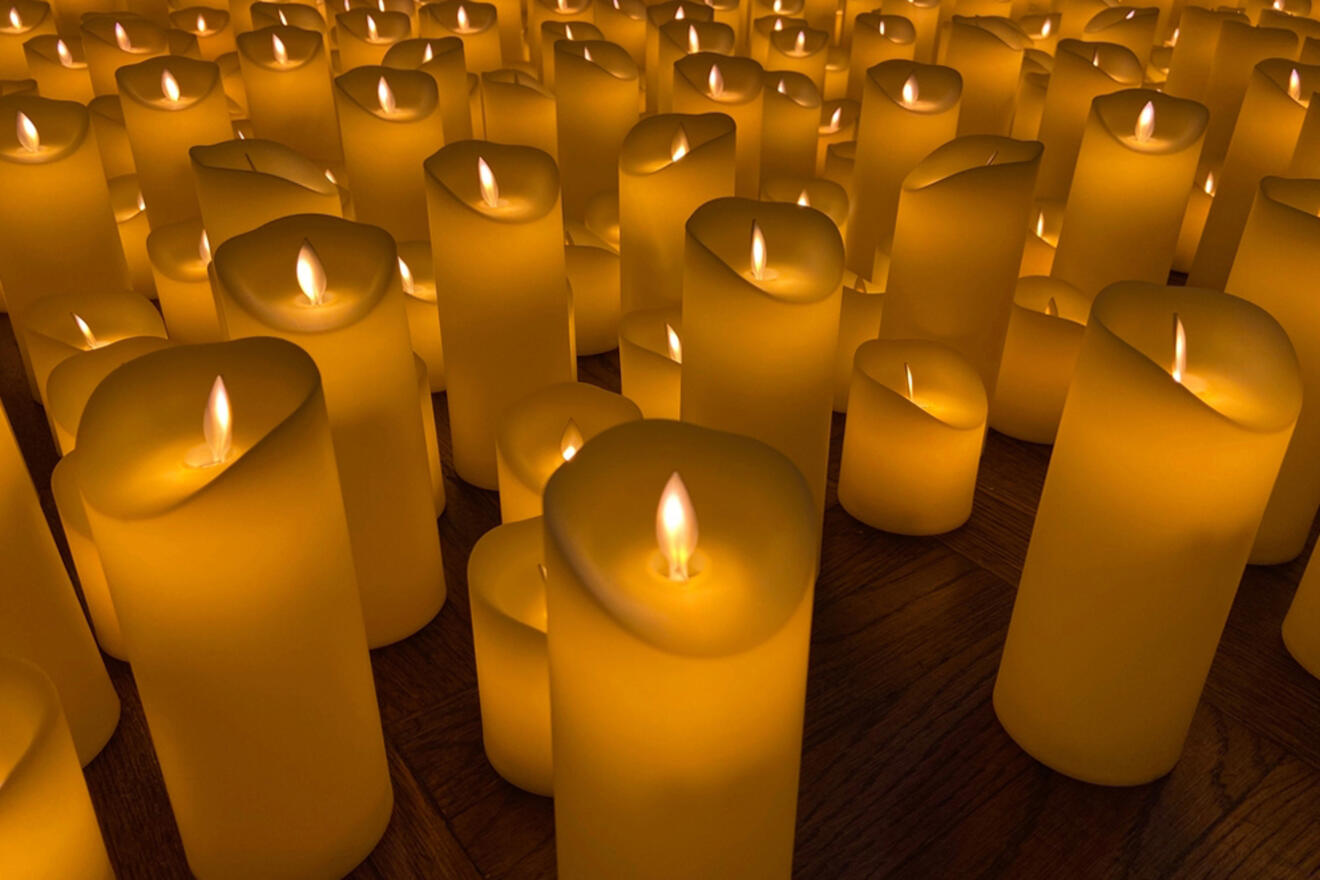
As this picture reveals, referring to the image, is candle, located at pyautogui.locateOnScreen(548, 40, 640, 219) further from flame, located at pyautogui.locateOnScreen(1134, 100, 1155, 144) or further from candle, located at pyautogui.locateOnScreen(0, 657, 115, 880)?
candle, located at pyautogui.locateOnScreen(0, 657, 115, 880)

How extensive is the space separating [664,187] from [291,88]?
22.4 inches

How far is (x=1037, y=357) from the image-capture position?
1017 millimetres

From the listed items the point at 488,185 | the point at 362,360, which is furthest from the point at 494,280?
the point at 362,360

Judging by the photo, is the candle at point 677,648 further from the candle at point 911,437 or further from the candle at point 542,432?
the candle at point 911,437

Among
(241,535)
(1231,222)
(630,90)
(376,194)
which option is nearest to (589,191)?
(630,90)

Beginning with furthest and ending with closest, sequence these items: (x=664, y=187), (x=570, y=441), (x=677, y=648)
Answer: (x=664, y=187), (x=570, y=441), (x=677, y=648)

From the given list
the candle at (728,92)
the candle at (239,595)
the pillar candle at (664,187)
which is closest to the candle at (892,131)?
the candle at (728,92)

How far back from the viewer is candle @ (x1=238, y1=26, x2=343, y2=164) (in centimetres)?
130

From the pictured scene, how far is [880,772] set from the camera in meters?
0.74

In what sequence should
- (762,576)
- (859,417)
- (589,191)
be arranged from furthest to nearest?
(589,191)
(859,417)
(762,576)

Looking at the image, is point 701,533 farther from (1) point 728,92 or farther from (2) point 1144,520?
(1) point 728,92

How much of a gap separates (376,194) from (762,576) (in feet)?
2.62

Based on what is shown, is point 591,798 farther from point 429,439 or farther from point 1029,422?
point 1029,422

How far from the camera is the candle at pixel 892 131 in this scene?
3.82 ft
